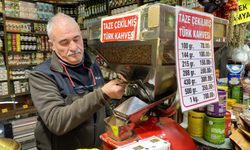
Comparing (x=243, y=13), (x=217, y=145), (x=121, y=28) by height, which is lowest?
(x=217, y=145)

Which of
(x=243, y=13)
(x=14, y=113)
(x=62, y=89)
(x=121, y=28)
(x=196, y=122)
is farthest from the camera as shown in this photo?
(x=14, y=113)

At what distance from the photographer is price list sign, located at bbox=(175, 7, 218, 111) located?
676 millimetres

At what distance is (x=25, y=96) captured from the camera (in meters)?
4.49

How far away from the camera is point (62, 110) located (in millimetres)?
1093

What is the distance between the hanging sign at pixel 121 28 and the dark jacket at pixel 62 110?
32 cm

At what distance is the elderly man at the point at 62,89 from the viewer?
117 centimetres

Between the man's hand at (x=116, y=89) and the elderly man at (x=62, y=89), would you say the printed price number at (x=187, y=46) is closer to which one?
the man's hand at (x=116, y=89)

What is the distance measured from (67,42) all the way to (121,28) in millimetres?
717

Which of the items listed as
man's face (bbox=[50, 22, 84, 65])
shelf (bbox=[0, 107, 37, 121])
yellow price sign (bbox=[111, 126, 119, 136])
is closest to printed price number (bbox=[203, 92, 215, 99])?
yellow price sign (bbox=[111, 126, 119, 136])

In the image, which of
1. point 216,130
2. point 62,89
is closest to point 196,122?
point 216,130

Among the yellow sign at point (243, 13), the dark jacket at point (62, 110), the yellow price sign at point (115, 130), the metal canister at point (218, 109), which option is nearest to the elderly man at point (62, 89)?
the dark jacket at point (62, 110)

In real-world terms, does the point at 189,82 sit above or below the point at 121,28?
below

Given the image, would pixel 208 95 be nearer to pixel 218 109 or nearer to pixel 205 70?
pixel 205 70

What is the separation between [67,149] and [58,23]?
2.49 feet
